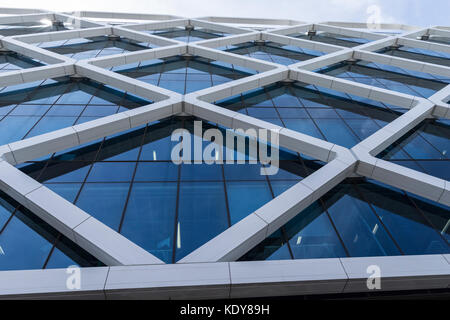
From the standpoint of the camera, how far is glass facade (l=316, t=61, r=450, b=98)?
2303 centimetres

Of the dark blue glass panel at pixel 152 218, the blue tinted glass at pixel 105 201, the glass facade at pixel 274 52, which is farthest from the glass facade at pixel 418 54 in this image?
the blue tinted glass at pixel 105 201

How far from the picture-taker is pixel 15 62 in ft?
77.4

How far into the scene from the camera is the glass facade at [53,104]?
1596 cm

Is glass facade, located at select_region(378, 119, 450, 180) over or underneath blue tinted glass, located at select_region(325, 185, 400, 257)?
over

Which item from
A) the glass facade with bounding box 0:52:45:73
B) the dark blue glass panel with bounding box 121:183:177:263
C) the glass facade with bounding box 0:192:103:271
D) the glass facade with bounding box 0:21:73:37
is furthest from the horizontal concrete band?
the glass facade with bounding box 0:21:73:37

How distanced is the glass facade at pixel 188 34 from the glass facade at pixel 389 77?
1749 cm

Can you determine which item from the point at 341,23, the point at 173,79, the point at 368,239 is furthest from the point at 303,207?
the point at 341,23

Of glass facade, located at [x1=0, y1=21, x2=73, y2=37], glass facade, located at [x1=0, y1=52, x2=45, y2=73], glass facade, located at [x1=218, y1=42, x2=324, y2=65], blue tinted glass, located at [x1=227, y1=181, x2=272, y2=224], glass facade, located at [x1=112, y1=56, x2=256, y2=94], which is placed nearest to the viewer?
blue tinted glass, located at [x1=227, y1=181, x2=272, y2=224]

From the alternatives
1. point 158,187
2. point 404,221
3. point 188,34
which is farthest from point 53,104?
point 188,34

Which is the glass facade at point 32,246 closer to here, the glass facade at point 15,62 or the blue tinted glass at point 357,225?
the blue tinted glass at point 357,225

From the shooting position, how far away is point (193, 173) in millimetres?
13445

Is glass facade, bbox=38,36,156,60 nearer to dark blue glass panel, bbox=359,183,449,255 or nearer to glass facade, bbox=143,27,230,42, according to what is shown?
glass facade, bbox=143,27,230,42

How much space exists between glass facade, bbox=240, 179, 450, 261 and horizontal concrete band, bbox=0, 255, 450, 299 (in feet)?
5.33

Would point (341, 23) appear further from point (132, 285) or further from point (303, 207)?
point (132, 285)
